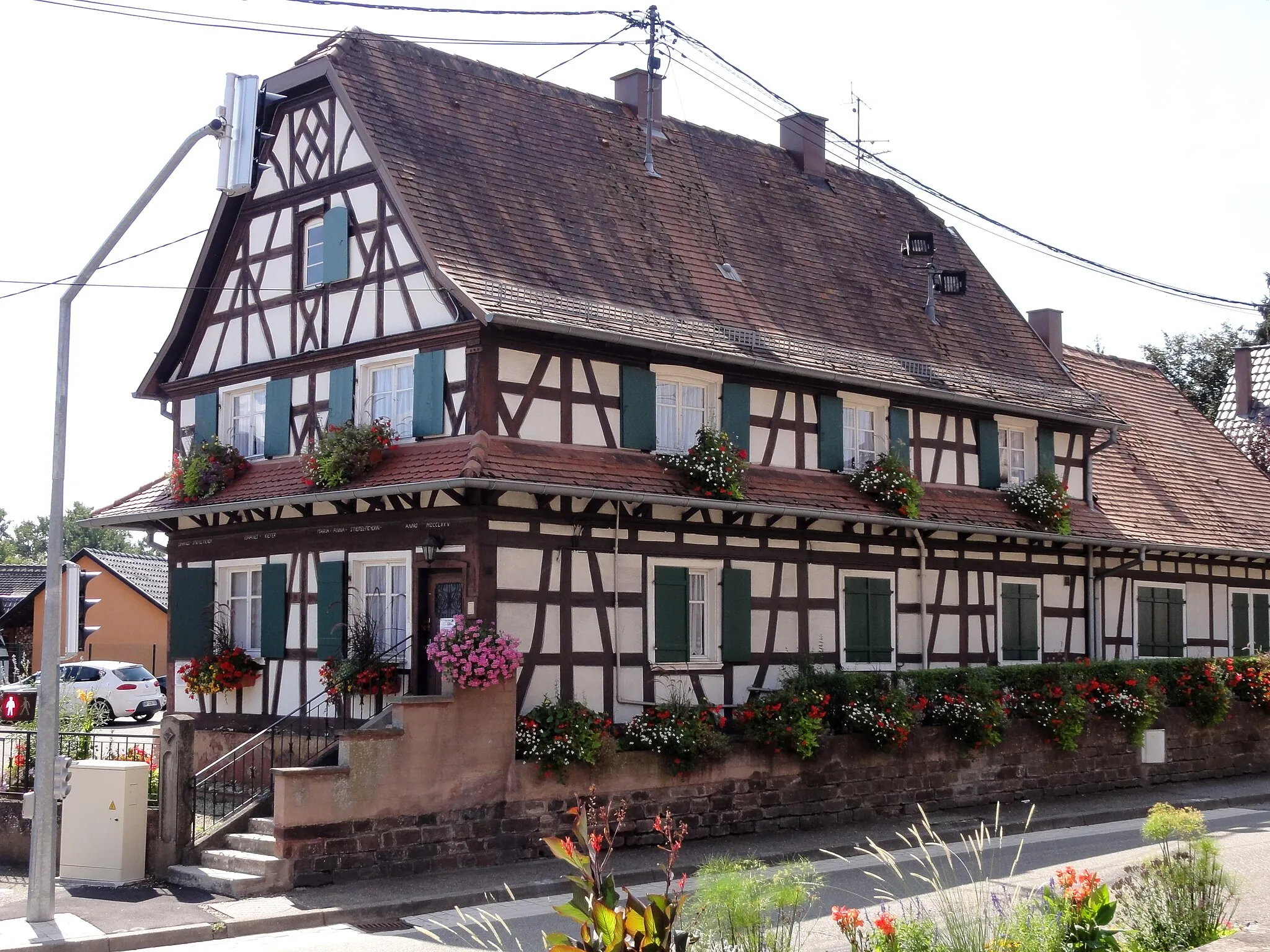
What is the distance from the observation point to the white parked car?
114 feet

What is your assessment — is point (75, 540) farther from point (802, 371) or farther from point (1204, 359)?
point (802, 371)

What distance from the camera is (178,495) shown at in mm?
20188

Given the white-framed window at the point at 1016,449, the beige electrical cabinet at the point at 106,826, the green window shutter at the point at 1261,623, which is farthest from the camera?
the green window shutter at the point at 1261,623

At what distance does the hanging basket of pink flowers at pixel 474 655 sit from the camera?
1566 centimetres

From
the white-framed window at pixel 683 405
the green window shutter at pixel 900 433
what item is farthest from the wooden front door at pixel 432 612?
the green window shutter at pixel 900 433

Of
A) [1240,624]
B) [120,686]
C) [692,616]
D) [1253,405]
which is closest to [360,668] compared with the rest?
[692,616]

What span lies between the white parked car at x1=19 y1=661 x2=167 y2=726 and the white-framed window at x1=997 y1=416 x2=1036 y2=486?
21.1 metres

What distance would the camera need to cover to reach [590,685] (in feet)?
57.8

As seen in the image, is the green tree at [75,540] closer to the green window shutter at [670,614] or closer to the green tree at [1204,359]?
the green tree at [1204,359]

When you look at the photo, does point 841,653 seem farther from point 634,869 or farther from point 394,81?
point 394,81

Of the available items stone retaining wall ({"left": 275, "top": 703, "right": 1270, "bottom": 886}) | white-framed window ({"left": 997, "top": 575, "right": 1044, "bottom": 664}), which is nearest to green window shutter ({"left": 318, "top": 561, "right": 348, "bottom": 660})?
stone retaining wall ({"left": 275, "top": 703, "right": 1270, "bottom": 886})

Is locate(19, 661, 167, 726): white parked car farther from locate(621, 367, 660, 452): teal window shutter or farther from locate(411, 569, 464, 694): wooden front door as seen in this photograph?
locate(621, 367, 660, 452): teal window shutter

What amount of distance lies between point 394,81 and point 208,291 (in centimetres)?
413

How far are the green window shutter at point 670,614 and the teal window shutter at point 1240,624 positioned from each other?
13977mm
